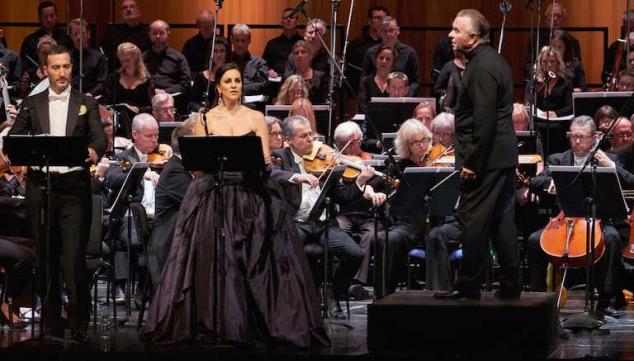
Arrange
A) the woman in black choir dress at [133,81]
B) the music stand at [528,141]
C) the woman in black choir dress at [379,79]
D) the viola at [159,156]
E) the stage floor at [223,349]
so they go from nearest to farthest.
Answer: the stage floor at [223,349]
the viola at [159,156]
the music stand at [528,141]
the woman in black choir dress at [133,81]
the woman in black choir dress at [379,79]

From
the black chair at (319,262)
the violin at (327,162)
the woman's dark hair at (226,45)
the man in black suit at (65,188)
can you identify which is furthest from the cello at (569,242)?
the woman's dark hair at (226,45)

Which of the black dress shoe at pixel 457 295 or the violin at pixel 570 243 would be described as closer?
the black dress shoe at pixel 457 295

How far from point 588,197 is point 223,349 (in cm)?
237

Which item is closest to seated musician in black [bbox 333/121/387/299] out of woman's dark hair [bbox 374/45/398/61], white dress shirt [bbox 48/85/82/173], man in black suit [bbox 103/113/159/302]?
man in black suit [bbox 103/113/159/302]

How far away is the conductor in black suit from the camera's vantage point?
233 inches

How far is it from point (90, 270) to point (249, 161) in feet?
5.26

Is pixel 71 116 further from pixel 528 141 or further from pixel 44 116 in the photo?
pixel 528 141

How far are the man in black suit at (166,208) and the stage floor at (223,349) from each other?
1.45 feet

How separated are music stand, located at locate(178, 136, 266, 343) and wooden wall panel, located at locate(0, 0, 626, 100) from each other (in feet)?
21.8

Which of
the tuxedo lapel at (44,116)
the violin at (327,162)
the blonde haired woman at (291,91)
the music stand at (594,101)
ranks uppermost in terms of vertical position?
the blonde haired woman at (291,91)

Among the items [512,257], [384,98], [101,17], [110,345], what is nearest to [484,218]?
[512,257]

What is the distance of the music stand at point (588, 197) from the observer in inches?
281

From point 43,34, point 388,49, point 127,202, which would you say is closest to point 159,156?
point 127,202

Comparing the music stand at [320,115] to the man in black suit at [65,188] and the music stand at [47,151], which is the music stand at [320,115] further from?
the music stand at [47,151]
